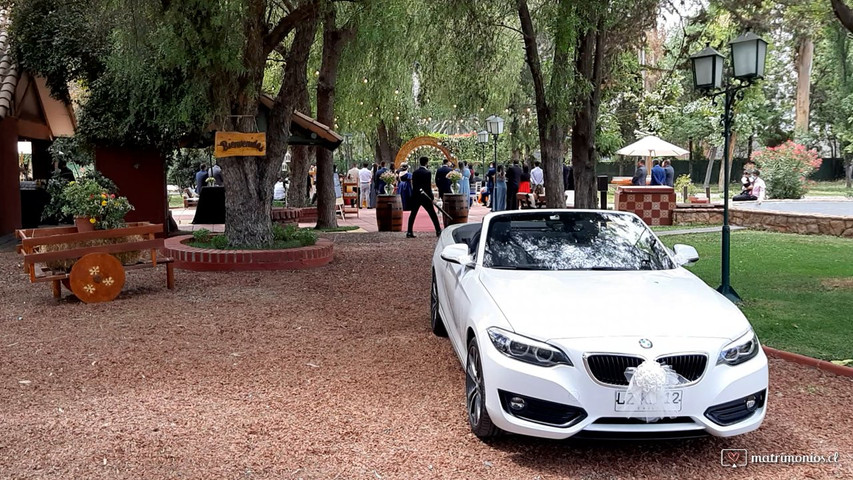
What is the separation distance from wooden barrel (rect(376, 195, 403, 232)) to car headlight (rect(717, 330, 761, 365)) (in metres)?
14.4

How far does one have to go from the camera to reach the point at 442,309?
7117mm

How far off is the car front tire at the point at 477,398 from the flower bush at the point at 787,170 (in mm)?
24494

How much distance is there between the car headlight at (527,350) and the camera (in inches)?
171

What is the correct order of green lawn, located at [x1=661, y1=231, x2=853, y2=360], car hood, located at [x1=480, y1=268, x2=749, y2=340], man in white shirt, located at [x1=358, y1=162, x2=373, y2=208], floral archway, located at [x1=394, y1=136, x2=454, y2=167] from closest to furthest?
1. car hood, located at [x1=480, y1=268, x2=749, y2=340]
2. green lawn, located at [x1=661, y1=231, x2=853, y2=360]
3. man in white shirt, located at [x1=358, y1=162, x2=373, y2=208]
4. floral archway, located at [x1=394, y1=136, x2=454, y2=167]

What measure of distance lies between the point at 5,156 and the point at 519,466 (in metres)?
16.5

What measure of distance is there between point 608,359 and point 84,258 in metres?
6.90

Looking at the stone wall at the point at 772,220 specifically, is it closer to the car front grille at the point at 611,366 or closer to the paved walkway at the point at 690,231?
the paved walkway at the point at 690,231

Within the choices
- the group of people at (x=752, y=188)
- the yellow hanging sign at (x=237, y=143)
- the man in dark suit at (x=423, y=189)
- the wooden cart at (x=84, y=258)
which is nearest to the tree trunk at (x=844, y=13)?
the yellow hanging sign at (x=237, y=143)

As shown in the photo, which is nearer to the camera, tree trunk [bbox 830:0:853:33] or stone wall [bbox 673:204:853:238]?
tree trunk [bbox 830:0:853:33]

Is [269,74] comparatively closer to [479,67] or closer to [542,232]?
[479,67]

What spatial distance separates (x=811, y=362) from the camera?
21.1 feet

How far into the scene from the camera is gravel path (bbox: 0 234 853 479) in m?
4.43

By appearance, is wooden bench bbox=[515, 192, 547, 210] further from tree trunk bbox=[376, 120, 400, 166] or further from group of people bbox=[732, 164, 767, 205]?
tree trunk bbox=[376, 120, 400, 166]

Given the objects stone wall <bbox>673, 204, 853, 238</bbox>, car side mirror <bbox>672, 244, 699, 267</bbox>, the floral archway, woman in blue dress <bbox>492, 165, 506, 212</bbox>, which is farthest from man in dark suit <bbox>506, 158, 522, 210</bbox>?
car side mirror <bbox>672, 244, 699, 267</bbox>
